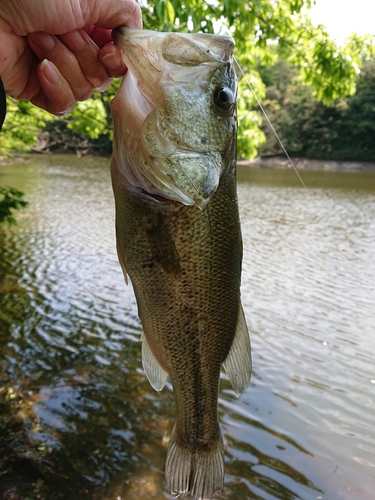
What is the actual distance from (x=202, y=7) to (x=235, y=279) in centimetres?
399

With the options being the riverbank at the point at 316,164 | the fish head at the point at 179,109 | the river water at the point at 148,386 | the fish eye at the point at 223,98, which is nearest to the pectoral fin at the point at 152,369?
the fish head at the point at 179,109

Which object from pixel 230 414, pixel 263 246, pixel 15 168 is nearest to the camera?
pixel 230 414

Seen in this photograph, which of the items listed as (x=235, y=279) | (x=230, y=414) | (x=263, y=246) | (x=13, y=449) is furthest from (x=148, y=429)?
(x=263, y=246)

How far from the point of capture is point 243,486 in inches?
172

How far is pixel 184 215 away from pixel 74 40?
2.66 ft

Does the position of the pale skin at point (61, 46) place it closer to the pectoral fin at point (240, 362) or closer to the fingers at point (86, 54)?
the fingers at point (86, 54)

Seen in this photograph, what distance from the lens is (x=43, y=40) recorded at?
5.73ft

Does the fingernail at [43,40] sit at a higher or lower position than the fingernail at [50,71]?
higher

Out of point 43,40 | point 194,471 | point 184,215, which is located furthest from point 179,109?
point 194,471

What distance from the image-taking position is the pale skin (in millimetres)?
1584

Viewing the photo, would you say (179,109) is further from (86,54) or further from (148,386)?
(148,386)

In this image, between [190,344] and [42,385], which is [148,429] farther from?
[190,344]

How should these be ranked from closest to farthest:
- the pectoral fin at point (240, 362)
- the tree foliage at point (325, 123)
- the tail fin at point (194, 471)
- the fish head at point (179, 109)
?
the fish head at point (179, 109)
the pectoral fin at point (240, 362)
the tail fin at point (194, 471)
the tree foliage at point (325, 123)

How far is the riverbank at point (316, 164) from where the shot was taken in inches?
1758
